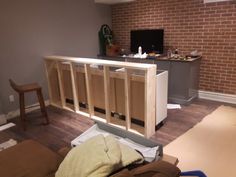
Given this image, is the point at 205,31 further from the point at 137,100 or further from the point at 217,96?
the point at 137,100

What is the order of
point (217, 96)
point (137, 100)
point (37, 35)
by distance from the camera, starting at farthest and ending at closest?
1. point (217, 96)
2. point (37, 35)
3. point (137, 100)

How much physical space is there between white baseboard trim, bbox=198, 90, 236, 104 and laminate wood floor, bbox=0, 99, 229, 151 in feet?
0.54

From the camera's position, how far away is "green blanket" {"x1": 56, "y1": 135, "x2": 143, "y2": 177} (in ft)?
3.57

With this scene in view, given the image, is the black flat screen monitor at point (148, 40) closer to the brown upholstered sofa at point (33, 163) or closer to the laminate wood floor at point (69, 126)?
the laminate wood floor at point (69, 126)

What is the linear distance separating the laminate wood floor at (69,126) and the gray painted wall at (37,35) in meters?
0.61

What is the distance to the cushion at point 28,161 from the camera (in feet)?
4.64

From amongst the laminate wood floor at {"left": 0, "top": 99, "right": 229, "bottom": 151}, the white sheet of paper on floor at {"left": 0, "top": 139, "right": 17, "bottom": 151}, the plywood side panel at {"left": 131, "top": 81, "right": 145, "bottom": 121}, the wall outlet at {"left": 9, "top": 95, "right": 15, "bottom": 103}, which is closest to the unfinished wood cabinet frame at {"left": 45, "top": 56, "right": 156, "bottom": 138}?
the plywood side panel at {"left": 131, "top": 81, "right": 145, "bottom": 121}

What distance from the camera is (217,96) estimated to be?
158 inches

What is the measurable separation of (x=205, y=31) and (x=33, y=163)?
363cm

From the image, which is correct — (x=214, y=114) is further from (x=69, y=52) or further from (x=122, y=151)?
(x=69, y=52)

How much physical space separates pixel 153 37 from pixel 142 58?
1.96 ft

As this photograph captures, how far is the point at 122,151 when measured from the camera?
1304 mm

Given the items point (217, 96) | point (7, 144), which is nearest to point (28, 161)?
point (7, 144)

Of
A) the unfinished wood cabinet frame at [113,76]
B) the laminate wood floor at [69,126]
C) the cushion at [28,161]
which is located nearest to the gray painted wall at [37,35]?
the unfinished wood cabinet frame at [113,76]
